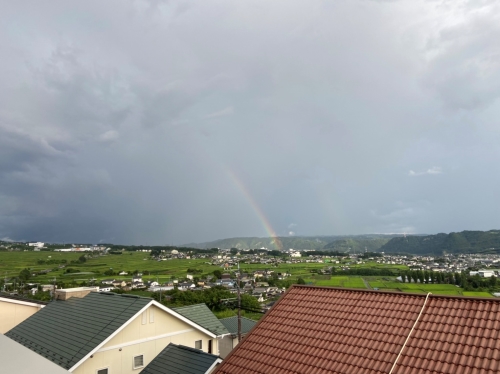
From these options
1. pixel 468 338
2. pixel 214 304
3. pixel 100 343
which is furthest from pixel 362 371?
pixel 214 304

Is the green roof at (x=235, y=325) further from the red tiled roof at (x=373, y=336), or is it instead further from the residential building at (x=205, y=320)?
the red tiled roof at (x=373, y=336)

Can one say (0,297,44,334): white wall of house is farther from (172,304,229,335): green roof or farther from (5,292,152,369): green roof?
A: (172,304,229,335): green roof

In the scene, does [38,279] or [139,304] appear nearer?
[139,304]

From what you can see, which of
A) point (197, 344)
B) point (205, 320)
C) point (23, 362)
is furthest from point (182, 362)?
point (23, 362)

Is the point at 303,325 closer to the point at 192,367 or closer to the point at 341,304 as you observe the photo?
the point at 341,304

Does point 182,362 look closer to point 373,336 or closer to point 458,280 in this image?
point 373,336
